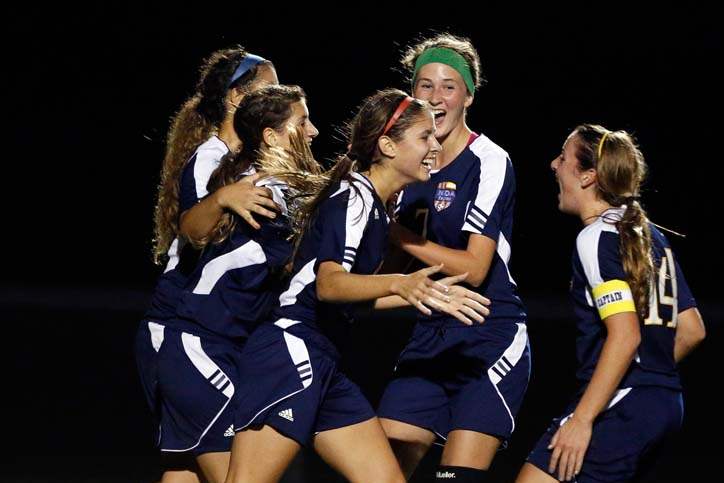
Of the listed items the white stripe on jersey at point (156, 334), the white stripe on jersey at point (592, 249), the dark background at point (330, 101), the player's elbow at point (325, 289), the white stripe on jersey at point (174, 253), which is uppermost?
the white stripe on jersey at point (592, 249)

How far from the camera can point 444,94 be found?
3879 mm

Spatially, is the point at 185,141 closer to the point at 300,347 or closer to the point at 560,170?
the point at 300,347

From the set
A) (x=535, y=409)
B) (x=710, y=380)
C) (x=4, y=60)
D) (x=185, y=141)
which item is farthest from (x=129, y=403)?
(x=4, y=60)

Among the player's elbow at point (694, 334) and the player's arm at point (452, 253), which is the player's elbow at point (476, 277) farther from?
the player's elbow at point (694, 334)

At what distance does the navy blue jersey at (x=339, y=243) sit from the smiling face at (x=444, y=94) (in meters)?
0.67

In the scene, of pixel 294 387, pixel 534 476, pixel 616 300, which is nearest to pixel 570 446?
pixel 534 476

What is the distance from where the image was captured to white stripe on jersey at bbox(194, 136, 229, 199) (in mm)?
3602

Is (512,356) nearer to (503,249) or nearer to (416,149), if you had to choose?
(503,249)

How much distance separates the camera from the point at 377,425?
331 cm

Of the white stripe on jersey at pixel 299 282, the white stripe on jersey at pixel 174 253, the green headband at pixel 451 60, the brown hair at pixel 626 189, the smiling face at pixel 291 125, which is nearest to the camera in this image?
the brown hair at pixel 626 189

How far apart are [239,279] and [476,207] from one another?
809 millimetres

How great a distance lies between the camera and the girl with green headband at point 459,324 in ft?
12.0

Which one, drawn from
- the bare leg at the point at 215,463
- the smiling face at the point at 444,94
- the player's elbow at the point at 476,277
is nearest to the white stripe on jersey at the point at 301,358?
the bare leg at the point at 215,463

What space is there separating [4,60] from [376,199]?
29.9 feet
